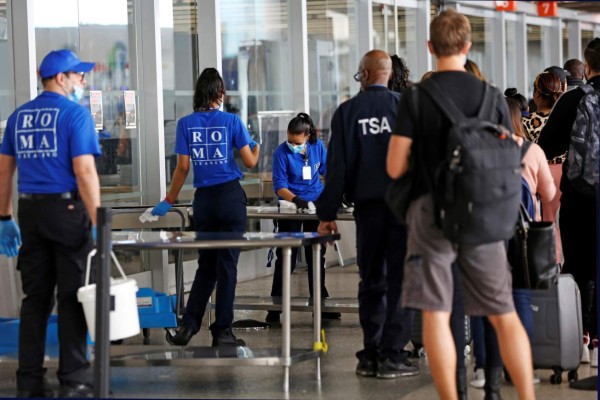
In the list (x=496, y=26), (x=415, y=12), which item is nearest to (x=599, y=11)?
(x=496, y=26)

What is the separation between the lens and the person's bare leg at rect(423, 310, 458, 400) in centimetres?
454

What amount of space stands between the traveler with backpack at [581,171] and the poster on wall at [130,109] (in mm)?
3407

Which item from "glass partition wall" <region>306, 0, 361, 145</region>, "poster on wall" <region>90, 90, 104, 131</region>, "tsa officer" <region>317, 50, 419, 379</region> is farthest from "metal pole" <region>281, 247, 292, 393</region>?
"glass partition wall" <region>306, 0, 361, 145</region>

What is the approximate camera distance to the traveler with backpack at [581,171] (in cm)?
583

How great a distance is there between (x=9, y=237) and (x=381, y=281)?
1.77 m

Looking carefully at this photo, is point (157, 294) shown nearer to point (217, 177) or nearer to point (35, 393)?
point (217, 177)

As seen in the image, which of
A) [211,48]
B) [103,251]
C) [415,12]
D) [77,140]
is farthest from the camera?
[415,12]

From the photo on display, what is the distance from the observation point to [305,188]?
26.0ft

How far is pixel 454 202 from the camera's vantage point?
441 cm

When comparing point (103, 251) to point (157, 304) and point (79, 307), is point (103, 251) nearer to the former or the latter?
point (79, 307)

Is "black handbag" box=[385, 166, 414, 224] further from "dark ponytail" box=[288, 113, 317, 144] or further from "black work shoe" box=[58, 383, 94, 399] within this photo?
"dark ponytail" box=[288, 113, 317, 144]

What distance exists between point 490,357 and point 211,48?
5075 mm

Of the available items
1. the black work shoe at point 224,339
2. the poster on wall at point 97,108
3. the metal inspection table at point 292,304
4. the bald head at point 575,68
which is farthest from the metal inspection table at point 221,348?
the bald head at point 575,68

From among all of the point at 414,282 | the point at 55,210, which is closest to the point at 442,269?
the point at 414,282
